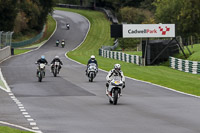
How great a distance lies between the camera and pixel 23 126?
14.2 meters

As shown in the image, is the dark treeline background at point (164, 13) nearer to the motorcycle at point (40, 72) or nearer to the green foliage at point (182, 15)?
the green foliage at point (182, 15)

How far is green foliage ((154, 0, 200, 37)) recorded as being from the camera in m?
89.8

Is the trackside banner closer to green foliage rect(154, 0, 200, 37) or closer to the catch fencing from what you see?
the catch fencing

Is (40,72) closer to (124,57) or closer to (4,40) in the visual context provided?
(124,57)

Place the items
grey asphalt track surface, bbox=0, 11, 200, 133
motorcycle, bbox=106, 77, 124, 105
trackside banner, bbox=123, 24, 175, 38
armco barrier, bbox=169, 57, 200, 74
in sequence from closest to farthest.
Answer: grey asphalt track surface, bbox=0, 11, 200, 133 → motorcycle, bbox=106, 77, 124, 105 → armco barrier, bbox=169, 57, 200, 74 → trackside banner, bbox=123, 24, 175, 38

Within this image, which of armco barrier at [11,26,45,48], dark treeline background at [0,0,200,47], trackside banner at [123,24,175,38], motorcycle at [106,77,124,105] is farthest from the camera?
armco barrier at [11,26,45,48]

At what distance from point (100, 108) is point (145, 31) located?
32851mm

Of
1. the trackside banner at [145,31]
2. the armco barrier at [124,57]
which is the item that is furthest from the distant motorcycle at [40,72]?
the armco barrier at [124,57]

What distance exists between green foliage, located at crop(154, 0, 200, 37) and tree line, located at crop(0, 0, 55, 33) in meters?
22.1

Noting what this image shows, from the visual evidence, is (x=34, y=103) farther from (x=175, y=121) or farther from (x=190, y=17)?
(x=190, y=17)

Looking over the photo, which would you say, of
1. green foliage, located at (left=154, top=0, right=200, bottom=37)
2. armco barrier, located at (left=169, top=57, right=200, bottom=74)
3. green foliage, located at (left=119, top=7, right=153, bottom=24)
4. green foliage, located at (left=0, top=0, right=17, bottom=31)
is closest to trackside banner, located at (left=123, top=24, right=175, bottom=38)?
armco barrier, located at (left=169, top=57, right=200, bottom=74)

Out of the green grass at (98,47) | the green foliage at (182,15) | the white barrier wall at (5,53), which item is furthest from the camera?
the green foliage at (182,15)

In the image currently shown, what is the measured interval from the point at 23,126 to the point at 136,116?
390cm

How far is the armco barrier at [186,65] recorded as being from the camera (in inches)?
1655
